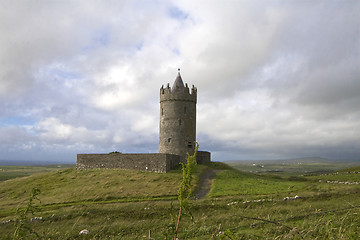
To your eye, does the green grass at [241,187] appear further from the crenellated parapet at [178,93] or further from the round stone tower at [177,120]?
the crenellated parapet at [178,93]

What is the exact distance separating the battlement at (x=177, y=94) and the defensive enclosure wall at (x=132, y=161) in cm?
973

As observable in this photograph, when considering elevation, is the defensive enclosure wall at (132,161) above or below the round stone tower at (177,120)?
below

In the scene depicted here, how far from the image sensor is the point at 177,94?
42.7m

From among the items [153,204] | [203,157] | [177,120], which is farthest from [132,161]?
[153,204]

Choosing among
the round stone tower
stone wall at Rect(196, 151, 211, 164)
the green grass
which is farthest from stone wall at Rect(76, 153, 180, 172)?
the green grass

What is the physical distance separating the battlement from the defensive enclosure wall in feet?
31.9

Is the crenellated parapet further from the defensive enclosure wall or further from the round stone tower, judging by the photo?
the defensive enclosure wall

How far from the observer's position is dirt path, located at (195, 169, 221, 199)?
25.7 m

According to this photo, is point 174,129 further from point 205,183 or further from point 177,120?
point 205,183

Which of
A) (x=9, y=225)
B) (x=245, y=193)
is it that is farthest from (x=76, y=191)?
(x=245, y=193)

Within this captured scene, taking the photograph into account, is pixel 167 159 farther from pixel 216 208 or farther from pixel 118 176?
pixel 216 208

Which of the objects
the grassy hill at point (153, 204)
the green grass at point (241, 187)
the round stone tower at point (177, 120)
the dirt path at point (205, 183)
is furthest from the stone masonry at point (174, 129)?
the green grass at point (241, 187)

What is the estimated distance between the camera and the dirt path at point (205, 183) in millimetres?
25683

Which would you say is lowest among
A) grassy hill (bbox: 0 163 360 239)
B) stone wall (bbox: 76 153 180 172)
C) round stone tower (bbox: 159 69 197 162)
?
grassy hill (bbox: 0 163 360 239)
